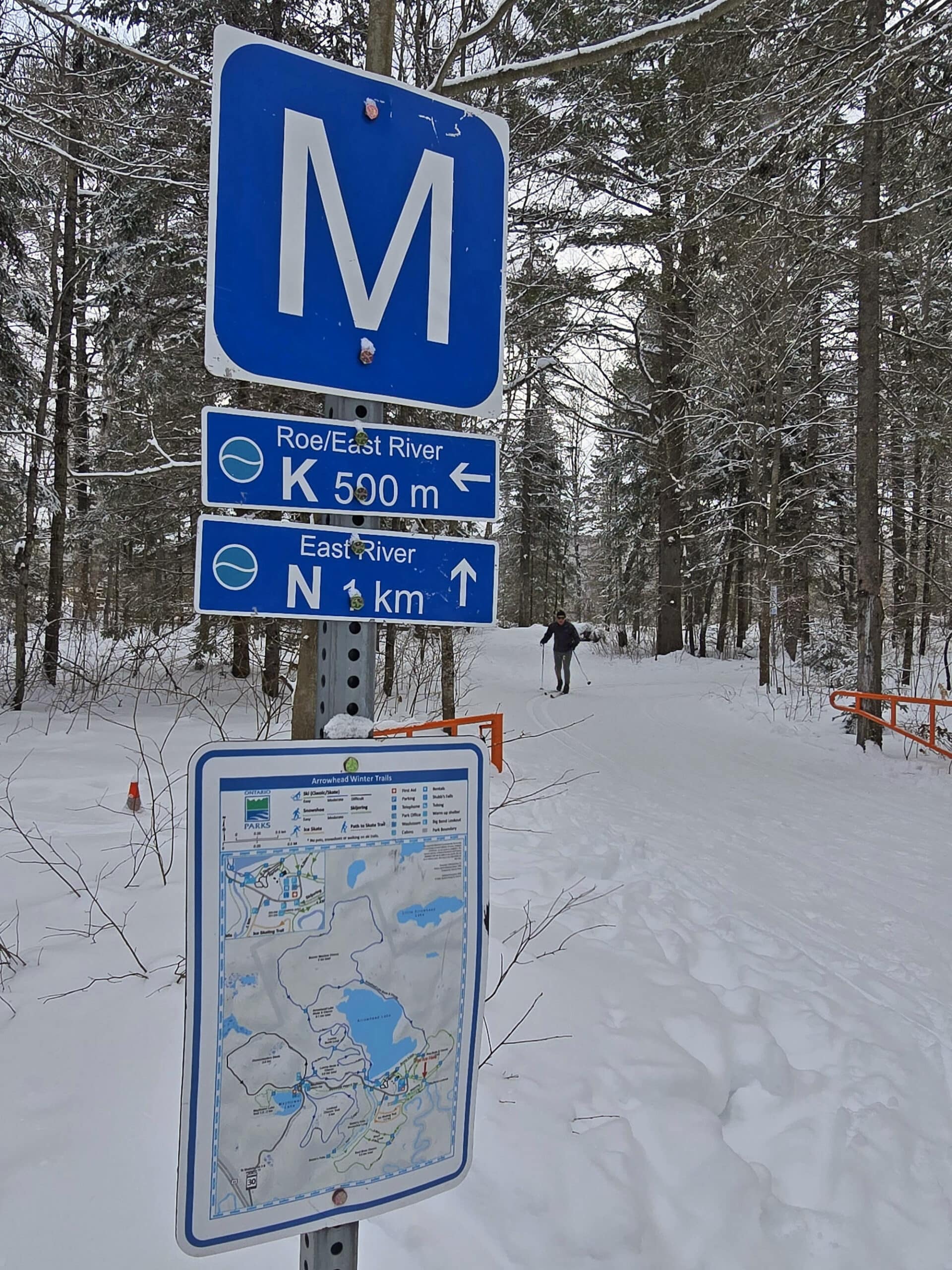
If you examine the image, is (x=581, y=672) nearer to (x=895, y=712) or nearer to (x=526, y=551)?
(x=895, y=712)

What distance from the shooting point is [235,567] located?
1376 mm

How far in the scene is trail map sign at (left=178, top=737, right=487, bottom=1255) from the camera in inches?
51.5

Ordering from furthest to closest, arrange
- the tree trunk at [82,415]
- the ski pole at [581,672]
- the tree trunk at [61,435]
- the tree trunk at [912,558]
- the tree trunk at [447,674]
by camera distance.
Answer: the ski pole at [581,672] → the tree trunk at [912,558] → the tree trunk at [82,415] → the tree trunk at [61,435] → the tree trunk at [447,674]

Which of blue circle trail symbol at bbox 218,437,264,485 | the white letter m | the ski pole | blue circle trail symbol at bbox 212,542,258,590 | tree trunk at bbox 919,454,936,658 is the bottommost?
the ski pole

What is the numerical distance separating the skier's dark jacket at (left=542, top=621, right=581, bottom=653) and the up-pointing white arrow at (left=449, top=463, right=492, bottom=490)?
581 inches

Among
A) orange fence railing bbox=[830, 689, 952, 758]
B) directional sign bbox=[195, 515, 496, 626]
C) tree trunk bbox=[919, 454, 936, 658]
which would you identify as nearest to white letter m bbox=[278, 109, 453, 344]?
directional sign bbox=[195, 515, 496, 626]

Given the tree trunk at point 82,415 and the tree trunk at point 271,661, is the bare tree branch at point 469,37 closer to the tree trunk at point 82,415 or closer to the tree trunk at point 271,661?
the tree trunk at point 271,661

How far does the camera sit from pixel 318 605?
1.45m

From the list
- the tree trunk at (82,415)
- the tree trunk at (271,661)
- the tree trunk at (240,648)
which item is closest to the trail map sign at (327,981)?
A: the tree trunk at (271,661)

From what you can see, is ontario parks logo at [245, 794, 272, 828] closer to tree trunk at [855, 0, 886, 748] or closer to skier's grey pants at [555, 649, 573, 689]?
tree trunk at [855, 0, 886, 748]

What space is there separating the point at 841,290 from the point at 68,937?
1262cm

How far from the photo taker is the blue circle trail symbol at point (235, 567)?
137 cm

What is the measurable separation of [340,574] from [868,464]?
34.5 ft

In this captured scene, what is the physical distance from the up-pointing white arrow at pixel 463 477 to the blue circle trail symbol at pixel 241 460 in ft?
1.22
